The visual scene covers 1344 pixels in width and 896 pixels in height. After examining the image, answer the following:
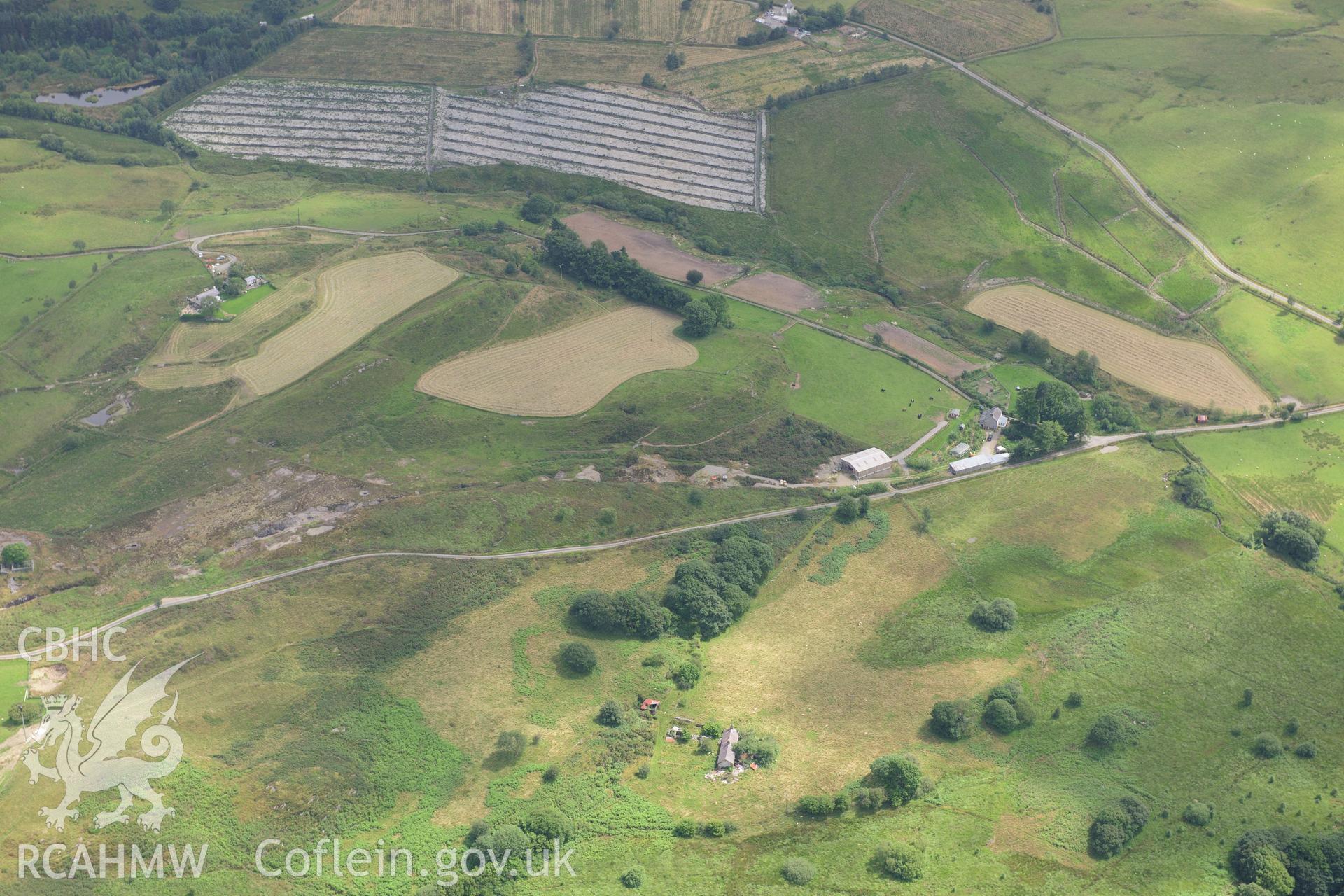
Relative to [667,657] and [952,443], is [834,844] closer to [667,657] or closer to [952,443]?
[667,657]

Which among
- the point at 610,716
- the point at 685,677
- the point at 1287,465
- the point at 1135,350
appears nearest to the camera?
the point at 610,716

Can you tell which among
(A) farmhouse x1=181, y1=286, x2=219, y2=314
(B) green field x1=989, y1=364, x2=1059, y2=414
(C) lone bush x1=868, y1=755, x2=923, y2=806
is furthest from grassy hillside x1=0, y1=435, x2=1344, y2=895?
(A) farmhouse x1=181, y1=286, x2=219, y2=314

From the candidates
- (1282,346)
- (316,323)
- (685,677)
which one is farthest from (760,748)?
(1282,346)

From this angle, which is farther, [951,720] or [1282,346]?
[1282,346]

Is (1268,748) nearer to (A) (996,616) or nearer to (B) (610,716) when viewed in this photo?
(A) (996,616)

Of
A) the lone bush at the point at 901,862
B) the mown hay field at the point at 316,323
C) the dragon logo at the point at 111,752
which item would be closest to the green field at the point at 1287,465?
the lone bush at the point at 901,862

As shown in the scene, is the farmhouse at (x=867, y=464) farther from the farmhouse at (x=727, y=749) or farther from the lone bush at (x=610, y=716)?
the lone bush at (x=610, y=716)
